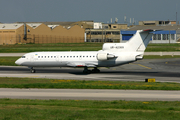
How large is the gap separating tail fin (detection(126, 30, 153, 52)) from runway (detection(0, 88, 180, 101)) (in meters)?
15.1

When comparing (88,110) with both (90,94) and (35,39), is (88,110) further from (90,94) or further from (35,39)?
(35,39)

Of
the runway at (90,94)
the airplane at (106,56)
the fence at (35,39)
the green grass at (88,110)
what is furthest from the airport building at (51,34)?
the green grass at (88,110)

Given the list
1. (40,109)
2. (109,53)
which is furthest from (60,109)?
(109,53)

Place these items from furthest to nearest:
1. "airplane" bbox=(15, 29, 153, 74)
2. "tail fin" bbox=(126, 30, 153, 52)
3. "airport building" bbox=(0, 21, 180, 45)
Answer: "airport building" bbox=(0, 21, 180, 45) < "tail fin" bbox=(126, 30, 153, 52) < "airplane" bbox=(15, 29, 153, 74)

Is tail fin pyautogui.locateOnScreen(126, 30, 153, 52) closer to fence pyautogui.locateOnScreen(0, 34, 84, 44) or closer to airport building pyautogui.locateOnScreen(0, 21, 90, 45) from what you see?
airport building pyautogui.locateOnScreen(0, 21, 90, 45)

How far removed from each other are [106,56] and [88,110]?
867 inches

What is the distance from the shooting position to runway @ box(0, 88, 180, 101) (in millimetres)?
20258

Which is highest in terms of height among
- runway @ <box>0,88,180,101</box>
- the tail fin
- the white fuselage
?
the tail fin

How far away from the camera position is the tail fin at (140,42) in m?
37.5

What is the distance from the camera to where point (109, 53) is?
38.1 m

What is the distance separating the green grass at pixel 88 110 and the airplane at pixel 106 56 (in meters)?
19.4

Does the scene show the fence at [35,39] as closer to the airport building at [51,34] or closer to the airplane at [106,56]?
the airport building at [51,34]

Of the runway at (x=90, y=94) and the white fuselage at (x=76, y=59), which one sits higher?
the white fuselage at (x=76, y=59)

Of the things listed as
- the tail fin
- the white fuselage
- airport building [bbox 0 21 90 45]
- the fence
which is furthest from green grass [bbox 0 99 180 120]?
airport building [bbox 0 21 90 45]
